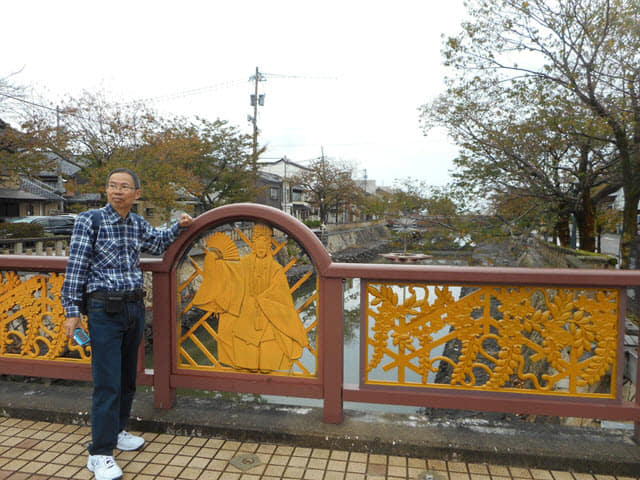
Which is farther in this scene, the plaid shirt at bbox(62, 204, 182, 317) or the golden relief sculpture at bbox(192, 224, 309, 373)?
the golden relief sculpture at bbox(192, 224, 309, 373)

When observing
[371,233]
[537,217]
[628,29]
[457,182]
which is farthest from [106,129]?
[371,233]

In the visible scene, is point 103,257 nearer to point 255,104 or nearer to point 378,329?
point 378,329

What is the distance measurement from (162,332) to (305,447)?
44.7 inches

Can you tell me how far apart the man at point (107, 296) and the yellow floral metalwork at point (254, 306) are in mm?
454

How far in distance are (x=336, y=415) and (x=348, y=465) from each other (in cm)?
33

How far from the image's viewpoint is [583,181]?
984cm

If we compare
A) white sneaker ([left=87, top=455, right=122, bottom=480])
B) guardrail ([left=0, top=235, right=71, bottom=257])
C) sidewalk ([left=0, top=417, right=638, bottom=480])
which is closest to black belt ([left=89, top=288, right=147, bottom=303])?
white sneaker ([left=87, top=455, right=122, bottom=480])

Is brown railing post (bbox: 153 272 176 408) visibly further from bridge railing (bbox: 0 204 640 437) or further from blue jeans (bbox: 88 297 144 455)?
blue jeans (bbox: 88 297 144 455)

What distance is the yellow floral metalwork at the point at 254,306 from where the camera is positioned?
2.73 metres

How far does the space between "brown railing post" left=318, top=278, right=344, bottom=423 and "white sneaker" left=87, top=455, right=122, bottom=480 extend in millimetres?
1175

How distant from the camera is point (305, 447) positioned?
8.64 ft

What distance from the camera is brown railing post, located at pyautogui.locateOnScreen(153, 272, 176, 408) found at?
9.29ft

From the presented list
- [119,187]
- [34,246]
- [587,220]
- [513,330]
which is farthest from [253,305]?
[34,246]

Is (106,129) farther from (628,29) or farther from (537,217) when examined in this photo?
(628,29)
